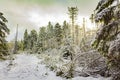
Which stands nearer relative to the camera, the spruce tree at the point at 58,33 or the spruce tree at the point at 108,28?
the spruce tree at the point at 108,28

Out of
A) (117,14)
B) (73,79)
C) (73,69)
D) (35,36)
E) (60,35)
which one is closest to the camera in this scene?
(117,14)

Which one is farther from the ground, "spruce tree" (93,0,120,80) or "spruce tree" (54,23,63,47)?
"spruce tree" (54,23,63,47)

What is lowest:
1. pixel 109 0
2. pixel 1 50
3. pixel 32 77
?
pixel 32 77

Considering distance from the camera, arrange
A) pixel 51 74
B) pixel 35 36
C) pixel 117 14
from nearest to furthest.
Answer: pixel 117 14 < pixel 51 74 < pixel 35 36

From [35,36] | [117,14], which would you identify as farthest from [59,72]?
[35,36]

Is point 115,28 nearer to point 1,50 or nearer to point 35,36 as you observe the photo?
point 1,50

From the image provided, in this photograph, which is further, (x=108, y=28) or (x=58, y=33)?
(x=58, y=33)

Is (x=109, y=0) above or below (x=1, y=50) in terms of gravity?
above

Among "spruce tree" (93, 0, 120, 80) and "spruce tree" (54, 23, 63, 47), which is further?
"spruce tree" (54, 23, 63, 47)

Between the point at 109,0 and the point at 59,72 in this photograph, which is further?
the point at 59,72

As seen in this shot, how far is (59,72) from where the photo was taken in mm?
17109

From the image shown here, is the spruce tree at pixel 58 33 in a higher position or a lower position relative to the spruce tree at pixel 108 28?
higher

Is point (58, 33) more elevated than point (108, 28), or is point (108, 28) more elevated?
point (58, 33)

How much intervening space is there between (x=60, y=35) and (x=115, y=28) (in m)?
60.7
